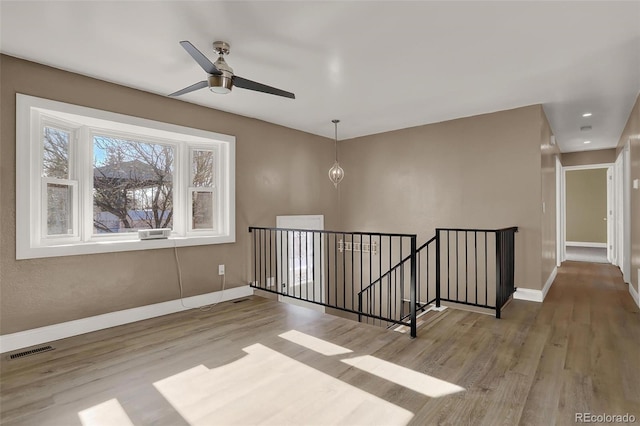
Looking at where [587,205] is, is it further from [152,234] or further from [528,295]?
[152,234]

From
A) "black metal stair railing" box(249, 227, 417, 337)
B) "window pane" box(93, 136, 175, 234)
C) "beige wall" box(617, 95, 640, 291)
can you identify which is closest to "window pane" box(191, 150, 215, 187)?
"window pane" box(93, 136, 175, 234)

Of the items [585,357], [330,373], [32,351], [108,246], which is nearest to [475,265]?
[585,357]

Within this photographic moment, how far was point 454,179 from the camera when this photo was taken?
4.80 meters

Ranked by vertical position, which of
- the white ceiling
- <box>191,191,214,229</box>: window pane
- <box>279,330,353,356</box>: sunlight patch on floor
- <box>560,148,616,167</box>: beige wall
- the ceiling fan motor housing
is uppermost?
the white ceiling

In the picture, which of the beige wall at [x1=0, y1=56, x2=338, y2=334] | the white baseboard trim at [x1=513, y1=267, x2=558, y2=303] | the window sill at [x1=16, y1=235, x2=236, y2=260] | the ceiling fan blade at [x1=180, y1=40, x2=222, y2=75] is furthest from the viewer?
the white baseboard trim at [x1=513, y1=267, x2=558, y2=303]

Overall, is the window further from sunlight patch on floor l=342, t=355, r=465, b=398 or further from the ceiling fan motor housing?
sunlight patch on floor l=342, t=355, r=465, b=398

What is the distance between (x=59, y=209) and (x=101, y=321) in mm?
1162

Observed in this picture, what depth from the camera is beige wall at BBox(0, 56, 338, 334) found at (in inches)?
109

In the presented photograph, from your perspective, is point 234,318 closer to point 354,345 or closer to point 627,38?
point 354,345

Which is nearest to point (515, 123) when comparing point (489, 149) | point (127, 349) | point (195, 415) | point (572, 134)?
point (489, 149)

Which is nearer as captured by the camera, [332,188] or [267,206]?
[267,206]

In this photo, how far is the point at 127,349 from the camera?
109 inches

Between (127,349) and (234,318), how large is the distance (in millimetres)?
1047

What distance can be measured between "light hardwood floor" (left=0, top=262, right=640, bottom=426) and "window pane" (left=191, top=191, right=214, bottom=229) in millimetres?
1230
